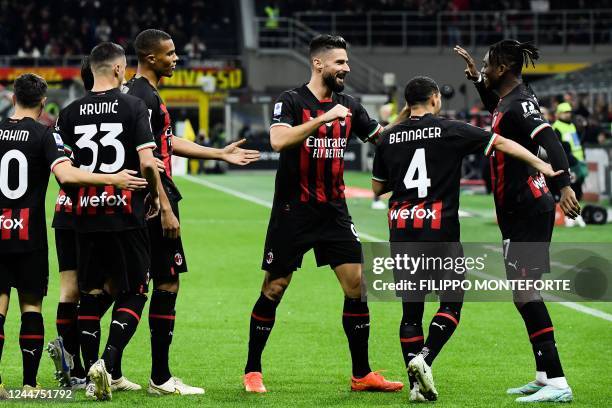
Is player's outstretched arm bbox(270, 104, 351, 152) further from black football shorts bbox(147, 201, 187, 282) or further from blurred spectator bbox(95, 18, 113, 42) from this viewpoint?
blurred spectator bbox(95, 18, 113, 42)

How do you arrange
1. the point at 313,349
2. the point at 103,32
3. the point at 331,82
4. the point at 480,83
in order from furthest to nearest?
the point at 103,32 → the point at 313,349 → the point at 480,83 → the point at 331,82

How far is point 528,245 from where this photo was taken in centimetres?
802

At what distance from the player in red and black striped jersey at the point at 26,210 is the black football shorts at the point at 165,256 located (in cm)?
70

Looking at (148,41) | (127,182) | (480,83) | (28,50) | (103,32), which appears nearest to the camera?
(127,182)

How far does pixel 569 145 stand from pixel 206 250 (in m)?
6.83

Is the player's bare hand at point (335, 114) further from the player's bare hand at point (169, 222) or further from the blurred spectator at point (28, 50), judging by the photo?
the blurred spectator at point (28, 50)

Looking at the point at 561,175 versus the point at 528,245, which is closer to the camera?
the point at 561,175

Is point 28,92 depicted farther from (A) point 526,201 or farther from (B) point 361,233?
(B) point 361,233

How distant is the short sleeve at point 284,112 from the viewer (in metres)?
8.15

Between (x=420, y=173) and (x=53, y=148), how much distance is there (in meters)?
2.28

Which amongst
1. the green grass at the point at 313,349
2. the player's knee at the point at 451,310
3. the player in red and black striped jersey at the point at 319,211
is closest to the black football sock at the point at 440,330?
the player's knee at the point at 451,310

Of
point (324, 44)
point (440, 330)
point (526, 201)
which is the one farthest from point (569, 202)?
point (324, 44)

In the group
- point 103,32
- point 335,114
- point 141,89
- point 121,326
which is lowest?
point 121,326

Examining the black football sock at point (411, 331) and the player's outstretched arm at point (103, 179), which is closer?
the player's outstretched arm at point (103, 179)
